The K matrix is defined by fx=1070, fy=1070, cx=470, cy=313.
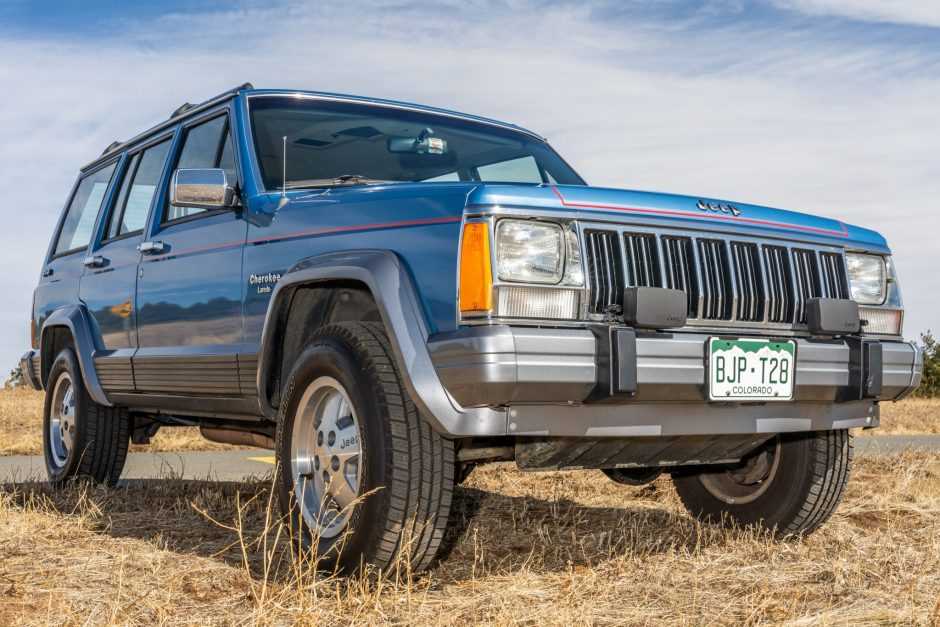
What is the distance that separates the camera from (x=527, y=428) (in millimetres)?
3402

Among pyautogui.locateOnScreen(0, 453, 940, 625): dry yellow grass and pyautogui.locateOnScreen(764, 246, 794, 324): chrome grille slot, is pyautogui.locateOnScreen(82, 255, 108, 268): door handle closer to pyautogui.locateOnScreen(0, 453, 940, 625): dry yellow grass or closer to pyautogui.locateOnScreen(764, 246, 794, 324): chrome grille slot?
pyautogui.locateOnScreen(0, 453, 940, 625): dry yellow grass

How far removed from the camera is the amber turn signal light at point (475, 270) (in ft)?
11.0

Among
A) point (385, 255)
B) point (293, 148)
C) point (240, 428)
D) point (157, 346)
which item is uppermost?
point (293, 148)

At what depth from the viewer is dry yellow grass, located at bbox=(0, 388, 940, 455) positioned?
10.2 m

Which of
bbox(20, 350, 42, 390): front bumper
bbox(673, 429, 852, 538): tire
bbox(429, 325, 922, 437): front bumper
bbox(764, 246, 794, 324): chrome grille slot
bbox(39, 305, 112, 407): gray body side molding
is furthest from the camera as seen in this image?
bbox(20, 350, 42, 390): front bumper

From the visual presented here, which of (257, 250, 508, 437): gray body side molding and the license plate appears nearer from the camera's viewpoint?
(257, 250, 508, 437): gray body side molding

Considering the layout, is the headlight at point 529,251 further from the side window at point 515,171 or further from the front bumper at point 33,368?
the front bumper at point 33,368

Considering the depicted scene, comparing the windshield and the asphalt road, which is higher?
the windshield

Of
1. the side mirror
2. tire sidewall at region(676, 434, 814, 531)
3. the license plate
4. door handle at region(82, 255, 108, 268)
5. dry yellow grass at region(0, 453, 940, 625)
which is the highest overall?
the side mirror

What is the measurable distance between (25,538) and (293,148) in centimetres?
207

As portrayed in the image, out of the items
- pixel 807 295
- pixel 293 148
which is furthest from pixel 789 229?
pixel 293 148

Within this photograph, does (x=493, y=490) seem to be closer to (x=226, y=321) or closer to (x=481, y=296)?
(x=226, y=321)

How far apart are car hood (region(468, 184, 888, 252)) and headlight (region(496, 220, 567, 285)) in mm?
73

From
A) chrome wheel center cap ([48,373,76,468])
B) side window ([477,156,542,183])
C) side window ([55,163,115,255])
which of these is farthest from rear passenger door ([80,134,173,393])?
side window ([477,156,542,183])
